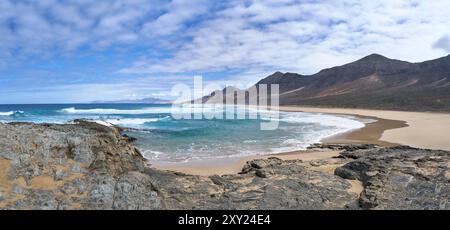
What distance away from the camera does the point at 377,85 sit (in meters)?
98.9

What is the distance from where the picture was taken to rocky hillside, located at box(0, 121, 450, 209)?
14.4ft

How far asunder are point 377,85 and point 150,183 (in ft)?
345

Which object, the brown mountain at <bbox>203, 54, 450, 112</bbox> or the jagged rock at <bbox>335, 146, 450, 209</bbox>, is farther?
the brown mountain at <bbox>203, 54, 450, 112</bbox>

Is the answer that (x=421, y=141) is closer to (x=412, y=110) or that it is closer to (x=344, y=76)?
(x=412, y=110)

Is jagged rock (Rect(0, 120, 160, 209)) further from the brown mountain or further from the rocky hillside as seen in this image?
the brown mountain

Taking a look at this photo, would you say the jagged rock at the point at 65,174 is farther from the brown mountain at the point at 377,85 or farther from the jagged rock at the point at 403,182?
the brown mountain at the point at 377,85

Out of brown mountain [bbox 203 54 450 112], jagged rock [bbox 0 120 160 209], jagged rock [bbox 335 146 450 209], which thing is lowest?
jagged rock [bbox 335 146 450 209]

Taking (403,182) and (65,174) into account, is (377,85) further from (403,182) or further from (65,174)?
(65,174)

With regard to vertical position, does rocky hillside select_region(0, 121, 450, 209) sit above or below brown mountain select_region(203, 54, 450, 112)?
below

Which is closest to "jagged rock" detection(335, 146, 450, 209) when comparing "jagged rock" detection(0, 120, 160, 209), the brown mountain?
"jagged rock" detection(0, 120, 160, 209)

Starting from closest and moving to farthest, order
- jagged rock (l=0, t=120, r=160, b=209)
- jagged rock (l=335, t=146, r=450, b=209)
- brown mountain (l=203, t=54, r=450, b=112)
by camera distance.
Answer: jagged rock (l=0, t=120, r=160, b=209) → jagged rock (l=335, t=146, r=450, b=209) → brown mountain (l=203, t=54, r=450, b=112)

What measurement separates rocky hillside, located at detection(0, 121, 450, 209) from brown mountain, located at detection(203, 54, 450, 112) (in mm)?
44843

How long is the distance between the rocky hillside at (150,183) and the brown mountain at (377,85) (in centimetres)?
4484

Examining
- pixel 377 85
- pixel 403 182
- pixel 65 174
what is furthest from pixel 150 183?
pixel 377 85
